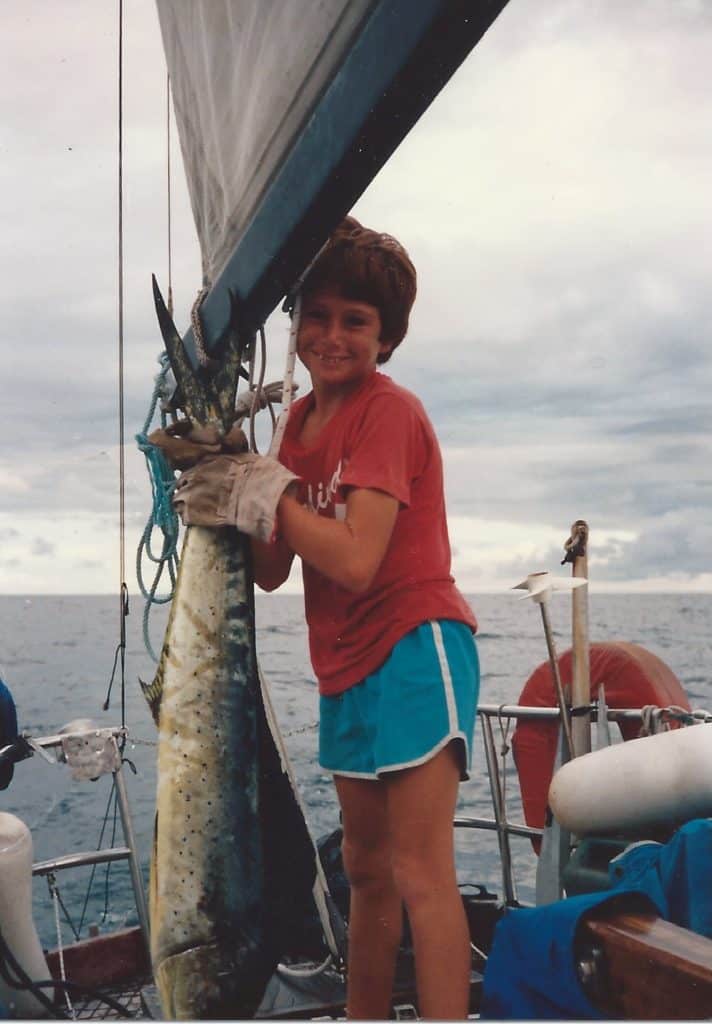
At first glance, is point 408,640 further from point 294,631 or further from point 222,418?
point 294,631

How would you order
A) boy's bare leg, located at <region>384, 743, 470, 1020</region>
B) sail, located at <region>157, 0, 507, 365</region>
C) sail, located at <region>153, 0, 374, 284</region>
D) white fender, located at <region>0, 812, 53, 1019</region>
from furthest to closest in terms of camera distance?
white fender, located at <region>0, 812, 53, 1019</region>, boy's bare leg, located at <region>384, 743, 470, 1020</region>, sail, located at <region>153, 0, 374, 284</region>, sail, located at <region>157, 0, 507, 365</region>

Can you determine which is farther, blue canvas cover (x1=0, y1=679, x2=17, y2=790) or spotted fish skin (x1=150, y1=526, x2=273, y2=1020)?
blue canvas cover (x1=0, y1=679, x2=17, y2=790)

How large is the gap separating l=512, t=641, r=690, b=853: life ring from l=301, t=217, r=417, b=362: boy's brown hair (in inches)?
76.4

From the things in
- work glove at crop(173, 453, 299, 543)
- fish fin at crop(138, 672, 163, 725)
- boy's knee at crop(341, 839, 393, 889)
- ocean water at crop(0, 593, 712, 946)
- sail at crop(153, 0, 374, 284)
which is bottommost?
ocean water at crop(0, 593, 712, 946)

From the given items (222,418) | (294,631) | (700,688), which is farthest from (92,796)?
(294,631)

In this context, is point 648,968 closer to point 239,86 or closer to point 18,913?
point 18,913

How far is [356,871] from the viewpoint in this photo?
6.44 feet

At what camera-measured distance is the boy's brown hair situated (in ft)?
6.19

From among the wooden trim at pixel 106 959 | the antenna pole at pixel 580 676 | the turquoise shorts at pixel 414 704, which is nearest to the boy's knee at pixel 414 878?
the turquoise shorts at pixel 414 704

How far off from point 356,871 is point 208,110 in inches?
65.4

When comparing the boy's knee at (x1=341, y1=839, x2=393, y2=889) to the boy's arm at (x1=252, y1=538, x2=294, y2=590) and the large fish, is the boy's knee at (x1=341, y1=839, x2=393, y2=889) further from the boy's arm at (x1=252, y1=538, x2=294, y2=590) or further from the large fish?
the boy's arm at (x1=252, y1=538, x2=294, y2=590)

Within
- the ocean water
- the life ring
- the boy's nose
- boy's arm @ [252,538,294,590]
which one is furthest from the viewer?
the ocean water

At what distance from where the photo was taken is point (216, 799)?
1688 millimetres

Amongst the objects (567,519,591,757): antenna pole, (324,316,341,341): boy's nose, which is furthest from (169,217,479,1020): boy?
(567,519,591,757): antenna pole
